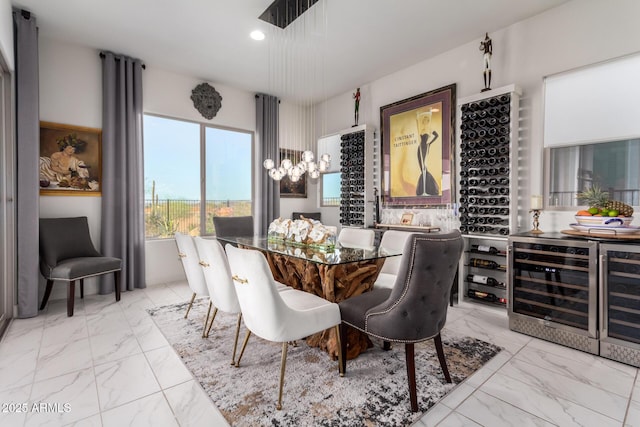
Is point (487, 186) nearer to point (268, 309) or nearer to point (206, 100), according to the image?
point (268, 309)

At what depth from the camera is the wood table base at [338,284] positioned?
2.41 m

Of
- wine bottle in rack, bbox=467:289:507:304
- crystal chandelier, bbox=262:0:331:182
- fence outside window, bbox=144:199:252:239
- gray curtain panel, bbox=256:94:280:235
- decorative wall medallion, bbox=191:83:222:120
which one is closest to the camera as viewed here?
crystal chandelier, bbox=262:0:331:182

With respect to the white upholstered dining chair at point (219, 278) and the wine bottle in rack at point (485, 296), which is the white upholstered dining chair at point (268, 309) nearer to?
the white upholstered dining chair at point (219, 278)

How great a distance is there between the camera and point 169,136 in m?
4.90

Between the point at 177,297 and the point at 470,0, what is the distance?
4740 mm

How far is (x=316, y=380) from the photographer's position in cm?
217

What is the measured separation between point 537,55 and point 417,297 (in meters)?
3.20

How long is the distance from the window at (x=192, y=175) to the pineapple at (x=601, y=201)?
4.72 meters

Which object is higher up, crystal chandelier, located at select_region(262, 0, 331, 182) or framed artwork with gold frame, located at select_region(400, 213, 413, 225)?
crystal chandelier, located at select_region(262, 0, 331, 182)

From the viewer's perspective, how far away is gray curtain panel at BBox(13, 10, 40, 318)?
10.8 feet

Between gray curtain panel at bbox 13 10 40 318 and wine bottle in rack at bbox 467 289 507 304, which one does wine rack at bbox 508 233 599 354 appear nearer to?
wine bottle in rack at bbox 467 289 507 304

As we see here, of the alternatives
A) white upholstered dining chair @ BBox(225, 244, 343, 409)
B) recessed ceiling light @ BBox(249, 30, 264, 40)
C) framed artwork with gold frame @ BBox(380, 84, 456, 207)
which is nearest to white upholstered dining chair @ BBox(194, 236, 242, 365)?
white upholstered dining chair @ BBox(225, 244, 343, 409)

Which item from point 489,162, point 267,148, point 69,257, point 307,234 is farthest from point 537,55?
point 69,257

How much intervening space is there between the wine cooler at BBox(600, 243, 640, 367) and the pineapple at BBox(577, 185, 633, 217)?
0.39 meters
